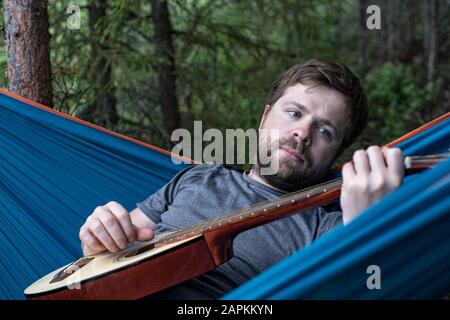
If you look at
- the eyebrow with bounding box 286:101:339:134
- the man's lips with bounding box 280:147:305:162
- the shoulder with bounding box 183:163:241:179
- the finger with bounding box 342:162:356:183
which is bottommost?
the shoulder with bounding box 183:163:241:179

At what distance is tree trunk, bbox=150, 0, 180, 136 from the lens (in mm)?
3975

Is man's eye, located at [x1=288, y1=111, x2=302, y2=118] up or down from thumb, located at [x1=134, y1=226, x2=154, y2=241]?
up

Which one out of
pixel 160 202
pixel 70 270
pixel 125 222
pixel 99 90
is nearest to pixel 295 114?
pixel 160 202

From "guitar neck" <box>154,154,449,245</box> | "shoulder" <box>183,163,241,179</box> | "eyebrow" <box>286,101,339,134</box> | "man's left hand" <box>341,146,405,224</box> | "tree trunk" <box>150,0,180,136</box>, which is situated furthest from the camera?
"tree trunk" <box>150,0,180,136</box>

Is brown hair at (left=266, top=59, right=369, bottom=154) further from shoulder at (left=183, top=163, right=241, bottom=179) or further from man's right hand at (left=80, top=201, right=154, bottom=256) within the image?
man's right hand at (left=80, top=201, right=154, bottom=256)

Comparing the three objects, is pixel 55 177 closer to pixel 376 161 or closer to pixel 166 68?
pixel 376 161

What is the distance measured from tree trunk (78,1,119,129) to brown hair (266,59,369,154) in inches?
72.0

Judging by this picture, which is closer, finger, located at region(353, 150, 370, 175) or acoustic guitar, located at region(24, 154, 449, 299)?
finger, located at region(353, 150, 370, 175)

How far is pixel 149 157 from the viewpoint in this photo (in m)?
2.12

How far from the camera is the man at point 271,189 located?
1.52 metres

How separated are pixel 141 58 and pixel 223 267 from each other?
217 cm

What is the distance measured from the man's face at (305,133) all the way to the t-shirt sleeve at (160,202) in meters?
0.27

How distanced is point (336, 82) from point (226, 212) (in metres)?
0.51

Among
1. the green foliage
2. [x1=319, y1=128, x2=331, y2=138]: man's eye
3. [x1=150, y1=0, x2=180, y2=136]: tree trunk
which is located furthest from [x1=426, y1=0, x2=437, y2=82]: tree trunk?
[x1=319, y1=128, x2=331, y2=138]: man's eye
